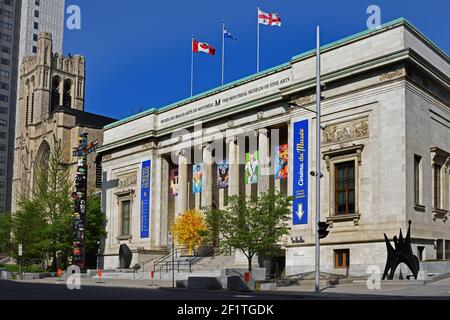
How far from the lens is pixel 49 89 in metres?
108

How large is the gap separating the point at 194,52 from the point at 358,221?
26235 millimetres

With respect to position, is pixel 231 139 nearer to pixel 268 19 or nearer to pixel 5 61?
pixel 268 19

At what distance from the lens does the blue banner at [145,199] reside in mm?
64062

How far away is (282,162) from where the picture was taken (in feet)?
170

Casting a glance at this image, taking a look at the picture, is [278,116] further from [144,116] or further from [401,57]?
[144,116]

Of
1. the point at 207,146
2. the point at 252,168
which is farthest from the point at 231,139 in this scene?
the point at 207,146

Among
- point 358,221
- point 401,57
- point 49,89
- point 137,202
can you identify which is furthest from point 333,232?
point 49,89

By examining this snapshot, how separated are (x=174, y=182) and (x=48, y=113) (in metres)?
43.7

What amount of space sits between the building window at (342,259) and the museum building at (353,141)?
0.07 m

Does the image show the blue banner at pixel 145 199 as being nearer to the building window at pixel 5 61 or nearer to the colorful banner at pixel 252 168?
the colorful banner at pixel 252 168

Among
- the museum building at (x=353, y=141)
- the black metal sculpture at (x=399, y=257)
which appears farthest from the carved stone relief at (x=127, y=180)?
the black metal sculpture at (x=399, y=257)

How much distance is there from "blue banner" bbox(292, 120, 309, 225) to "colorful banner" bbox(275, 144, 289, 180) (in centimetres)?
336

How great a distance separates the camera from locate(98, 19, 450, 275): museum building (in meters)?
41.6

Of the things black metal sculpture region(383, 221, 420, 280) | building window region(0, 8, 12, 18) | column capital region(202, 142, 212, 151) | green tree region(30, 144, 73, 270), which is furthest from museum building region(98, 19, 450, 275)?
building window region(0, 8, 12, 18)
